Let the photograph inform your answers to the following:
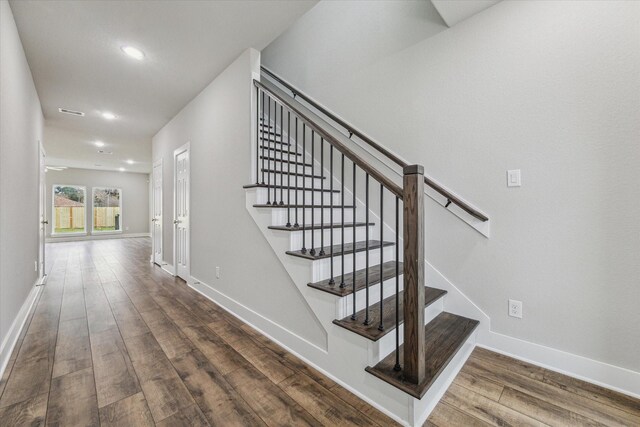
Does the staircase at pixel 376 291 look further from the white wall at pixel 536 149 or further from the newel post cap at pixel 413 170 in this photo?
the white wall at pixel 536 149

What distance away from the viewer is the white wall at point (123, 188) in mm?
9094

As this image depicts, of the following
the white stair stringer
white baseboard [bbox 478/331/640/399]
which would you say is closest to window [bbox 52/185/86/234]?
the white stair stringer

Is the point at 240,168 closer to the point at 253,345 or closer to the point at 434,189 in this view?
the point at 253,345

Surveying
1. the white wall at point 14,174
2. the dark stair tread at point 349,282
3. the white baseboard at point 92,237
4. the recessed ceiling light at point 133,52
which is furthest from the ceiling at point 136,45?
the white baseboard at point 92,237

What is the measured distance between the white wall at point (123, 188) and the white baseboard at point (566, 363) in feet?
Result: 39.0

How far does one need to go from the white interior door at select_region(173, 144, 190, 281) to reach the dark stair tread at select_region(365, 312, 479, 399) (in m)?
3.25

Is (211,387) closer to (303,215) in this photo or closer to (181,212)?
(303,215)

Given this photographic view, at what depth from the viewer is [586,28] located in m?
1.67

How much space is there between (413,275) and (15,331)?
10.2 feet

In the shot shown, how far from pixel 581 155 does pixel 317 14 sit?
325cm

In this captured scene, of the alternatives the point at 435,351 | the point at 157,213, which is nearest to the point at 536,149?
the point at 435,351

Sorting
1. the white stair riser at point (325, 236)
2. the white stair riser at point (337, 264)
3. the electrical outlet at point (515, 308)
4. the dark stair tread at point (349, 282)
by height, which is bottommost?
the electrical outlet at point (515, 308)

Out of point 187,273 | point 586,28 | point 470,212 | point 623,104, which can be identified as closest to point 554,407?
point 470,212

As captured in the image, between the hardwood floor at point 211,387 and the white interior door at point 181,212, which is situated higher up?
the white interior door at point 181,212
